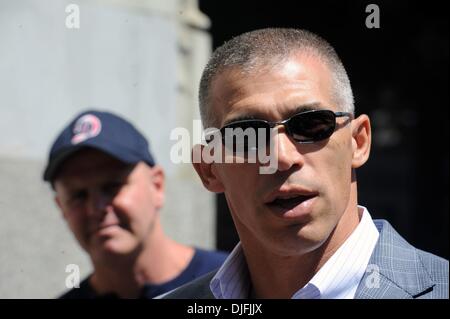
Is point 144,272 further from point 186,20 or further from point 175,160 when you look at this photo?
point 186,20

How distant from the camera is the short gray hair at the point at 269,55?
209 cm

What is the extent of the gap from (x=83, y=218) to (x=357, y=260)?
1483 mm

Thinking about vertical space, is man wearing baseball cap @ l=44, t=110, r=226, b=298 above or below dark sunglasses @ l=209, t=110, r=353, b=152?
below

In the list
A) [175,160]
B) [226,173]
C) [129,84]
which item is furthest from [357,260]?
[129,84]

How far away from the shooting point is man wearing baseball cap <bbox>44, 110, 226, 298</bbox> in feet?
10.6

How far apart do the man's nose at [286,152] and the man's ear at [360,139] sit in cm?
20

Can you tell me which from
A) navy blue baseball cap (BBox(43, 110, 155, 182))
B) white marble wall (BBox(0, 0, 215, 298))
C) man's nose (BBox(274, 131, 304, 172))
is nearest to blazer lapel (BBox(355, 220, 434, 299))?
man's nose (BBox(274, 131, 304, 172))

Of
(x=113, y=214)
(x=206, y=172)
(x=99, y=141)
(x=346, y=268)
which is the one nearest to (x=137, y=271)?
(x=113, y=214)
